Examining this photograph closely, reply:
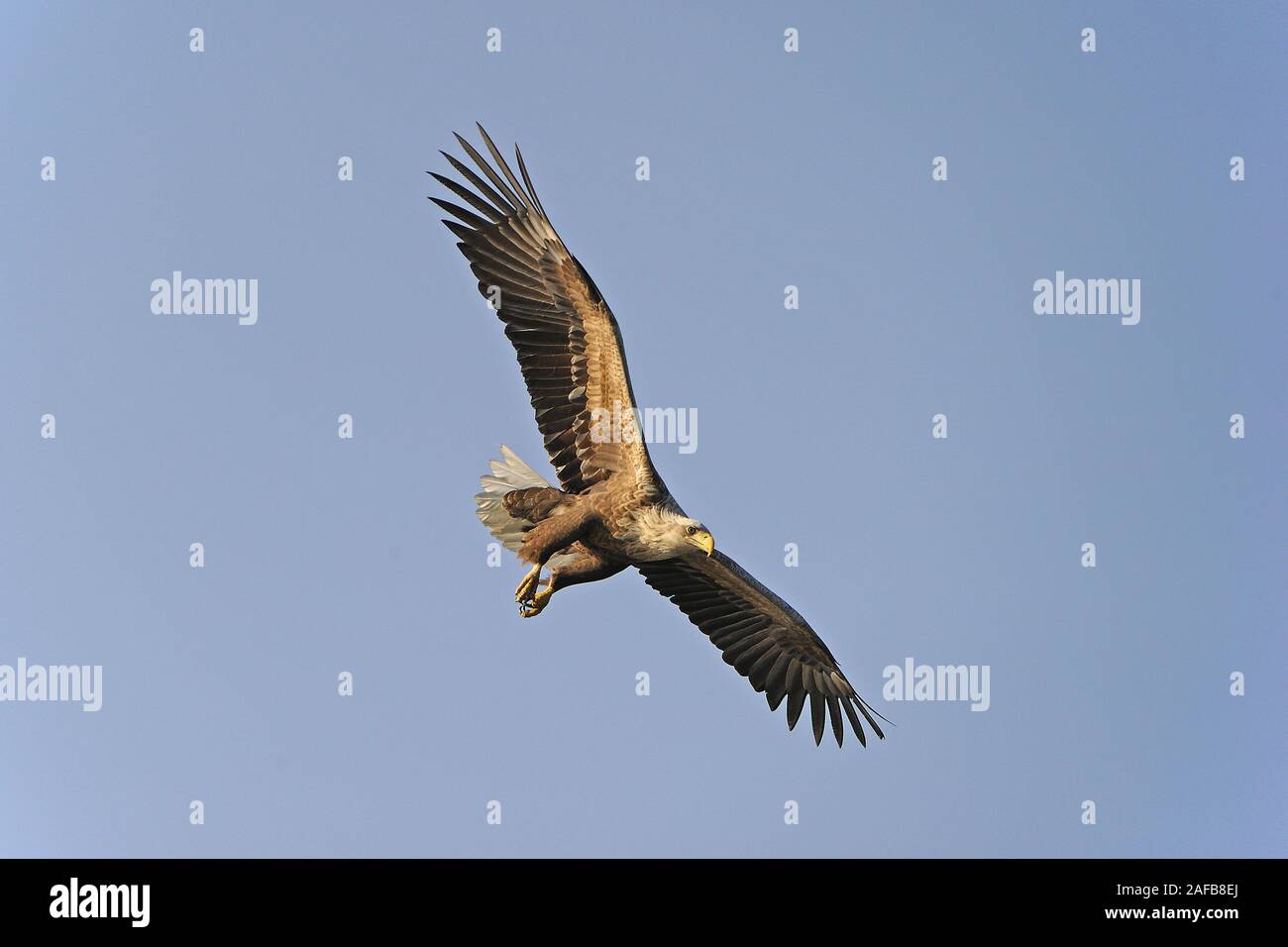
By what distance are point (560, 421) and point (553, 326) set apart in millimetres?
778

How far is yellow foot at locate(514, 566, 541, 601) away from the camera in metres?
13.3

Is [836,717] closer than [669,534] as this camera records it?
No

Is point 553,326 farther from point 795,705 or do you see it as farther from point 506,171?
point 795,705

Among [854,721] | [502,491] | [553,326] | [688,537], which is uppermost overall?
[553,326]

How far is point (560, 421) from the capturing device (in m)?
13.9

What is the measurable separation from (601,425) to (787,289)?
214 inches

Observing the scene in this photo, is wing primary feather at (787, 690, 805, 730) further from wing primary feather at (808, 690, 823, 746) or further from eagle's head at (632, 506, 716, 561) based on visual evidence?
eagle's head at (632, 506, 716, 561)

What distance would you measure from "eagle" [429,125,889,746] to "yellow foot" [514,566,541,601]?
1 centimetres

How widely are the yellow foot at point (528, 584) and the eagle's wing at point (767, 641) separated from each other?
7.26 ft

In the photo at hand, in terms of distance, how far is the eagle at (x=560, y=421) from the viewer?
13.6 m

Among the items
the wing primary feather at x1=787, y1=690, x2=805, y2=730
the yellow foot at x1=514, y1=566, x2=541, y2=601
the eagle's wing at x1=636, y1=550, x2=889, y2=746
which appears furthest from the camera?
the wing primary feather at x1=787, y1=690, x2=805, y2=730

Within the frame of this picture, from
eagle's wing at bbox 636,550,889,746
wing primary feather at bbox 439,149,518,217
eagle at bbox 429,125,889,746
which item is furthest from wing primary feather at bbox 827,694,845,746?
wing primary feather at bbox 439,149,518,217

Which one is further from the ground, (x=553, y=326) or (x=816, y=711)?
(x=553, y=326)

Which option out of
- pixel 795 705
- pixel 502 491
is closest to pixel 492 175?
pixel 502 491
